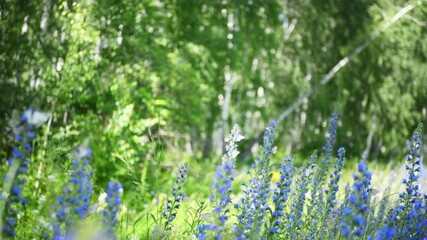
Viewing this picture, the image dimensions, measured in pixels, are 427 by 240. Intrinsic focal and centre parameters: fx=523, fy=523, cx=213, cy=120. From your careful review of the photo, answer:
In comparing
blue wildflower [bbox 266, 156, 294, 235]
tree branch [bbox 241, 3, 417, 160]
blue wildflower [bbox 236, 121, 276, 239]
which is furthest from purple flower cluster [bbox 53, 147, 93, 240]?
tree branch [bbox 241, 3, 417, 160]

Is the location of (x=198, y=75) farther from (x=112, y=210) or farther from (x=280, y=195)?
(x=112, y=210)

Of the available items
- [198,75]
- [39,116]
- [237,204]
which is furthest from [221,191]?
[198,75]

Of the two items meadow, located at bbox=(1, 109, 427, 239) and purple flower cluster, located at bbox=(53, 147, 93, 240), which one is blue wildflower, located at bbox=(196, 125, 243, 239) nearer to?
meadow, located at bbox=(1, 109, 427, 239)

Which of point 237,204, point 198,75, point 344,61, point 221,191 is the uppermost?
point 344,61

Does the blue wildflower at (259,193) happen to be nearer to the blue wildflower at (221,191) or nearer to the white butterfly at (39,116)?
the blue wildflower at (221,191)

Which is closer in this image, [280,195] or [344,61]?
[280,195]

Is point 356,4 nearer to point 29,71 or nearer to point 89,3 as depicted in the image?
point 89,3

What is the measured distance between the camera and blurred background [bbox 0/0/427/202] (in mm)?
4477

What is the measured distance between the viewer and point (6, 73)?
427 cm

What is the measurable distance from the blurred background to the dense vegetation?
24 millimetres

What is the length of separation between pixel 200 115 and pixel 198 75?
556 millimetres

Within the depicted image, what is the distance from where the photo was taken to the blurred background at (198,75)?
176 inches

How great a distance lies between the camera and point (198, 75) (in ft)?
22.0

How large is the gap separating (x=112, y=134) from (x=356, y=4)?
7318 mm
